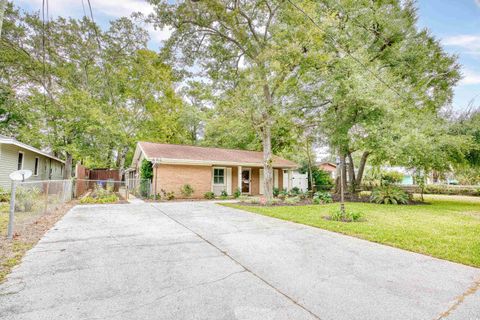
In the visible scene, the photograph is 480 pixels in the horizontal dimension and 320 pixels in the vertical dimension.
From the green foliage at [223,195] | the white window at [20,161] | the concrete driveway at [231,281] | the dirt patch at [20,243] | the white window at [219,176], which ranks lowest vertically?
the concrete driveway at [231,281]

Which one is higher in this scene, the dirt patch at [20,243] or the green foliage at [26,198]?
the green foliage at [26,198]

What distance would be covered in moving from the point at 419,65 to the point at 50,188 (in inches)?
884

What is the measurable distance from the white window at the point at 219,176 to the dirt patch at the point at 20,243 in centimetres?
1049

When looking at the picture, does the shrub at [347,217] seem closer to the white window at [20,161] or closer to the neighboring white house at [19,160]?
the neighboring white house at [19,160]

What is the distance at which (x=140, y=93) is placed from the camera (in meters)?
23.1

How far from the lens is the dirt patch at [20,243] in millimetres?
3773

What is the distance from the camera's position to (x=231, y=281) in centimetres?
325

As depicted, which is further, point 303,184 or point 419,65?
point 303,184

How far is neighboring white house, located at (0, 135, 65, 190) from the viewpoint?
1213 centimetres

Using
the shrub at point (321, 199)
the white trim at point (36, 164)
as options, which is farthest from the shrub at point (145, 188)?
the shrub at point (321, 199)

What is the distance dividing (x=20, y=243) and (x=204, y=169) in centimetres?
1160

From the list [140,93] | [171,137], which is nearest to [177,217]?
[140,93]

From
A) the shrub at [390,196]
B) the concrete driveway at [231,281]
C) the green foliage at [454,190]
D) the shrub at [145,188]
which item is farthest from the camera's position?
the green foliage at [454,190]

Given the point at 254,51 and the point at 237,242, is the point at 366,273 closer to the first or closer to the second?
the point at 237,242
